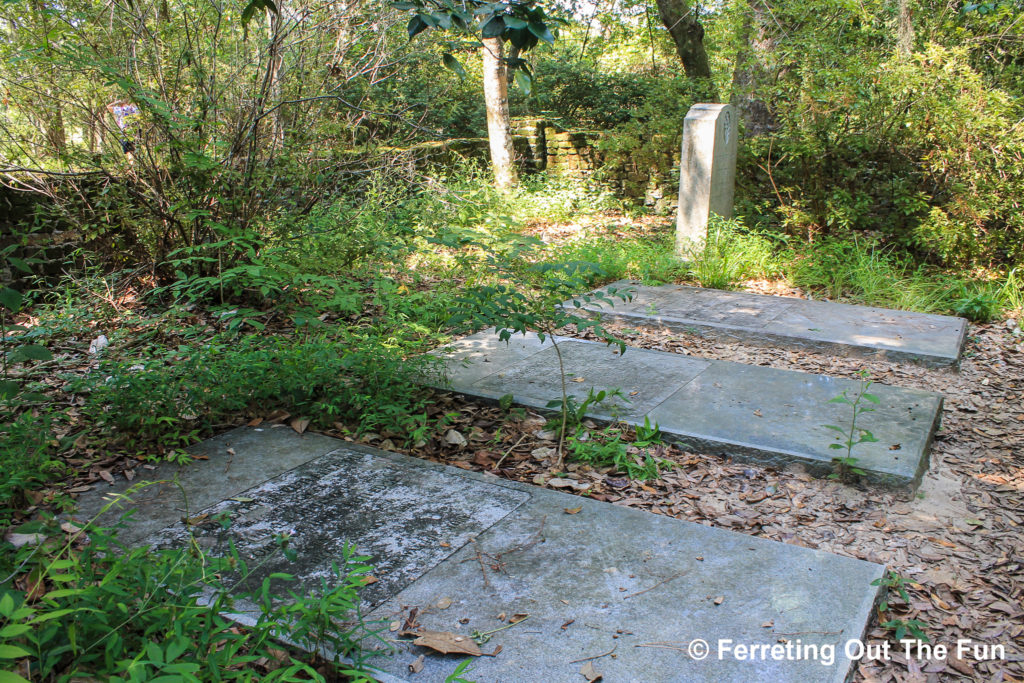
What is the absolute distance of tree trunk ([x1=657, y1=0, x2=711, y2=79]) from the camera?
10920 mm

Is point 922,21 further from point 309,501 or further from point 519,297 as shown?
point 309,501

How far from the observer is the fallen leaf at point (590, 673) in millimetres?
1872

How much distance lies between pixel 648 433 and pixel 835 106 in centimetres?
567

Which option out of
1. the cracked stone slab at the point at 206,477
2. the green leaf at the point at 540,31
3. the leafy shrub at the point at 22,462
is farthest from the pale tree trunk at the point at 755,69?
the leafy shrub at the point at 22,462

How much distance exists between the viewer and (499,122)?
11.0 meters

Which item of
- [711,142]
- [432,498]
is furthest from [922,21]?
[432,498]

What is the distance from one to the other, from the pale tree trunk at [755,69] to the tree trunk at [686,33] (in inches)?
24.0

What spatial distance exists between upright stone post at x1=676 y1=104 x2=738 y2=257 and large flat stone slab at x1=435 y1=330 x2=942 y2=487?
10.1 feet

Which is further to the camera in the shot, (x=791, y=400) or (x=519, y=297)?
(x=791, y=400)

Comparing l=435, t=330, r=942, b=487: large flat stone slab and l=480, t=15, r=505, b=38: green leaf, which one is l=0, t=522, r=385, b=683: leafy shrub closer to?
l=480, t=15, r=505, b=38: green leaf

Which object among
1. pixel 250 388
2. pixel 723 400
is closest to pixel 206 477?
pixel 250 388

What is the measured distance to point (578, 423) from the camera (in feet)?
12.0

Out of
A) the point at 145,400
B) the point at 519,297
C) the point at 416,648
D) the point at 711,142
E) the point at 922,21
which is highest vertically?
the point at 922,21

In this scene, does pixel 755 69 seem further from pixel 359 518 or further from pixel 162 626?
pixel 162 626
